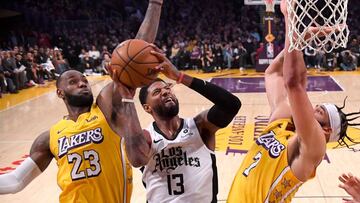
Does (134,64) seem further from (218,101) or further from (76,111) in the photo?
(76,111)

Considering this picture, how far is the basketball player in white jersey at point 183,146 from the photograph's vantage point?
3.08m

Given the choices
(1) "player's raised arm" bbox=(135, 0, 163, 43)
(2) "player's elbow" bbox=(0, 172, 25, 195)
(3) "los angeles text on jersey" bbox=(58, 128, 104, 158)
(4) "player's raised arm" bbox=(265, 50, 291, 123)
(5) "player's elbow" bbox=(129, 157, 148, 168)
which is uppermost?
(1) "player's raised arm" bbox=(135, 0, 163, 43)

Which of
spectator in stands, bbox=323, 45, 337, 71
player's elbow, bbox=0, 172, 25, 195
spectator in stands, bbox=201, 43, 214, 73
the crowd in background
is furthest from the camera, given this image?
spectator in stands, bbox=201, 43, 214, 73

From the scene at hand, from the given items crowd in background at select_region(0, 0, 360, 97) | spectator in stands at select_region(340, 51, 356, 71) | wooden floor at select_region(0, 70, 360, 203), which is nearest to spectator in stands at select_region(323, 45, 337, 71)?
crowd in background at select_region(0, 0, 360, 97)

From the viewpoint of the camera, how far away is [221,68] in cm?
1767

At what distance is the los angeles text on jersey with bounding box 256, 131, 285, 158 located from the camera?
2826 millimetres

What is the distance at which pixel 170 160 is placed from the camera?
10.3 ft

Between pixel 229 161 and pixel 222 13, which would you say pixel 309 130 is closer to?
pixel 229 161

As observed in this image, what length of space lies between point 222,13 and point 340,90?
422 inches

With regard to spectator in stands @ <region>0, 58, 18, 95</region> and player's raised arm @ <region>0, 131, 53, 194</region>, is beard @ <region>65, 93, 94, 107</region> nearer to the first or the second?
player's raised arm @ <region>0, 131, 53, 194</region>

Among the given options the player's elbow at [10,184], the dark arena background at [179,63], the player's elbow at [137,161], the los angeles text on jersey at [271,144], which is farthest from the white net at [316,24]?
the player's elbow at [10,184]

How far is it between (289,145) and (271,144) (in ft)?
0.64

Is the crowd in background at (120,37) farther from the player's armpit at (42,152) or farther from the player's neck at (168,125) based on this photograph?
the player's neck at (168,125)

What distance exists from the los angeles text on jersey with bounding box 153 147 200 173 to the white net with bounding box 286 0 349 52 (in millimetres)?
1093
